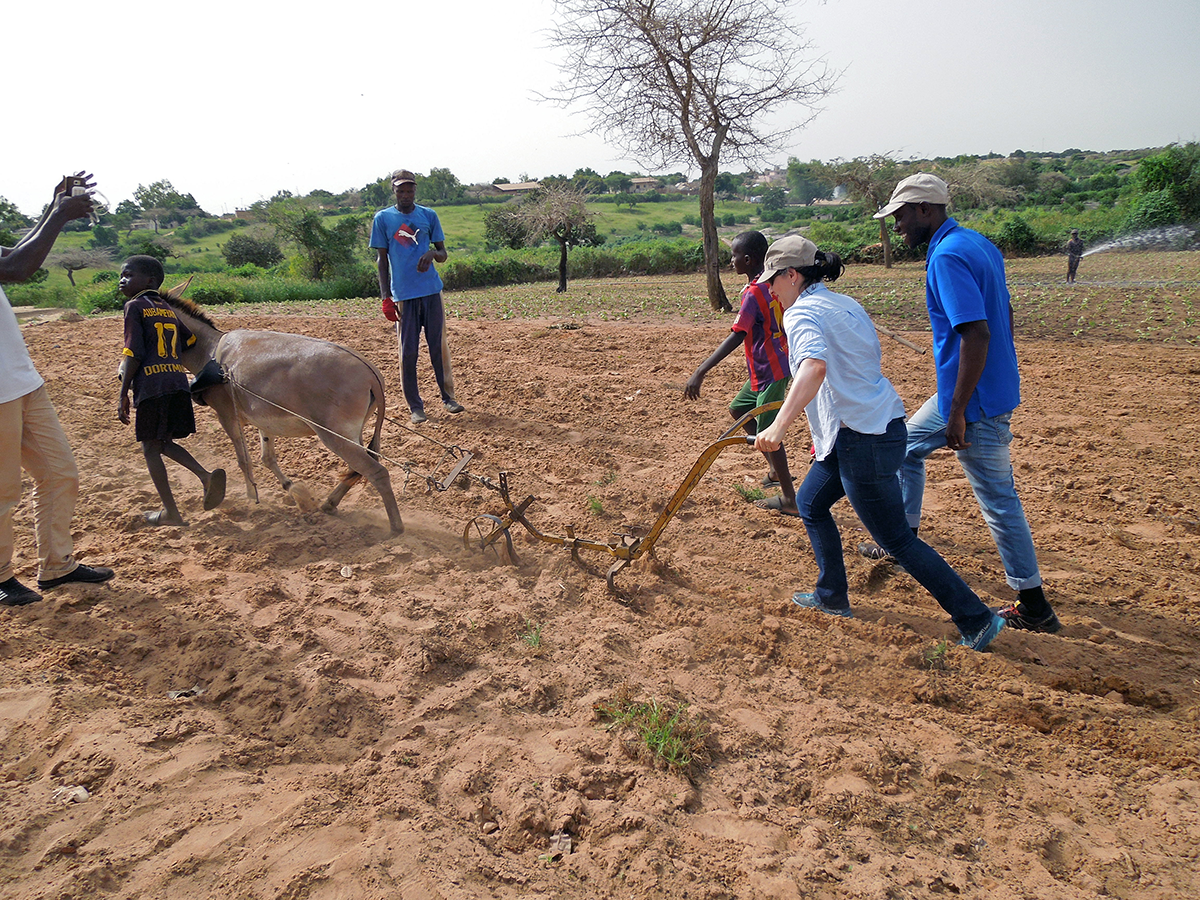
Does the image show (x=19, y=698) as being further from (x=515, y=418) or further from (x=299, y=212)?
(x=299, y=212)

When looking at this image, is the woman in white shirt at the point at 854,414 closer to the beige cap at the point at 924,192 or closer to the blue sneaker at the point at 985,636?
the blue sneaker at the point at 985,636

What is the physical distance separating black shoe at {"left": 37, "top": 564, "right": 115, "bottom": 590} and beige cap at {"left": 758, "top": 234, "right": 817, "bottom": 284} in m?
4.46

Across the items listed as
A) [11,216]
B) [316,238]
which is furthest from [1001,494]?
[11,216]

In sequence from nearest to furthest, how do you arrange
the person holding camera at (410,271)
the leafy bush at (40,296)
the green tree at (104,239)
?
the person holding camera at (410,271) → the leafy bush at (40,296) → the green tree at (104,239)

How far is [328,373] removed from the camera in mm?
5234

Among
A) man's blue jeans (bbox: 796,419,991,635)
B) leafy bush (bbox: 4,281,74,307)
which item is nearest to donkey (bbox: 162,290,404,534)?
man's blue jeans (bbox: 796,419,991,635)

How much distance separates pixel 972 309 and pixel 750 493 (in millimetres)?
2465

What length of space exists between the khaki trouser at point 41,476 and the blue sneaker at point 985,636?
5.18 m

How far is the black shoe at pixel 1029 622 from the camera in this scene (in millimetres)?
3799

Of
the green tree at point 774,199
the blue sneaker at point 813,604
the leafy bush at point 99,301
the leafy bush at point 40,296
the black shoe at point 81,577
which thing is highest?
the green tree at point 774,199

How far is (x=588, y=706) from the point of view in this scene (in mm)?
3301

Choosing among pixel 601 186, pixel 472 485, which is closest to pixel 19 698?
pixel 472 485

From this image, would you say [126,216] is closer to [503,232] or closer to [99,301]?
[503,232]

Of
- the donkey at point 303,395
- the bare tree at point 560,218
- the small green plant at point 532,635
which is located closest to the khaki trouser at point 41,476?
the donkey at point 303,395
